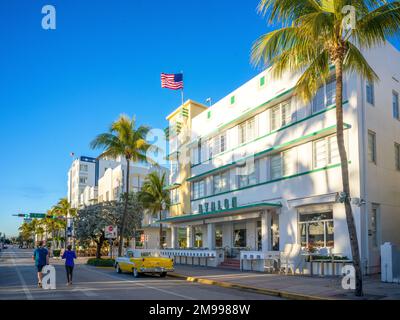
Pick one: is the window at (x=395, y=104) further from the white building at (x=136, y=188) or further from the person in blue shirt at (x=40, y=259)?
the white building at (x=136, y=188)

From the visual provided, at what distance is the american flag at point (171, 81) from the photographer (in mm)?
37219

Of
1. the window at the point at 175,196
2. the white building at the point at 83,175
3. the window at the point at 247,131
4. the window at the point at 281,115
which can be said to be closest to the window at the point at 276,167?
the window at the point at 281,115

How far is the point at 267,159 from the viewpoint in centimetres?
2684

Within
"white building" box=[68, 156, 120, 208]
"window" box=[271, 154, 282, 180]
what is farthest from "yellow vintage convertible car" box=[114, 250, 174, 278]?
"white building" box=[68, 156, 120, 208]

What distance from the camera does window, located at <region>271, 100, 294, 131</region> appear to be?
83.6 ft

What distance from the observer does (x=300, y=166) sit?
23906mm

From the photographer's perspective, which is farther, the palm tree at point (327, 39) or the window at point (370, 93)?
the window at point (370, 93)

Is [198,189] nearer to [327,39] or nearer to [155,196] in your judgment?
[155,196]

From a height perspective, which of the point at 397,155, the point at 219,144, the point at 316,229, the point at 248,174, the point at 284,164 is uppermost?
the point at 219,144

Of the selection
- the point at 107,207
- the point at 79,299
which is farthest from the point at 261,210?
the point at 107,207

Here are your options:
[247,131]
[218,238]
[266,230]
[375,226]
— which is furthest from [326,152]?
[218,238]

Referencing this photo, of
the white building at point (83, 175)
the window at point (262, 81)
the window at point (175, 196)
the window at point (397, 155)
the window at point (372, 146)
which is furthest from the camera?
the white building at point (83, 175)

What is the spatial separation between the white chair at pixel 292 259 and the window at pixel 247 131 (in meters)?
8.85

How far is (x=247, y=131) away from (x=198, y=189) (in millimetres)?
8352
